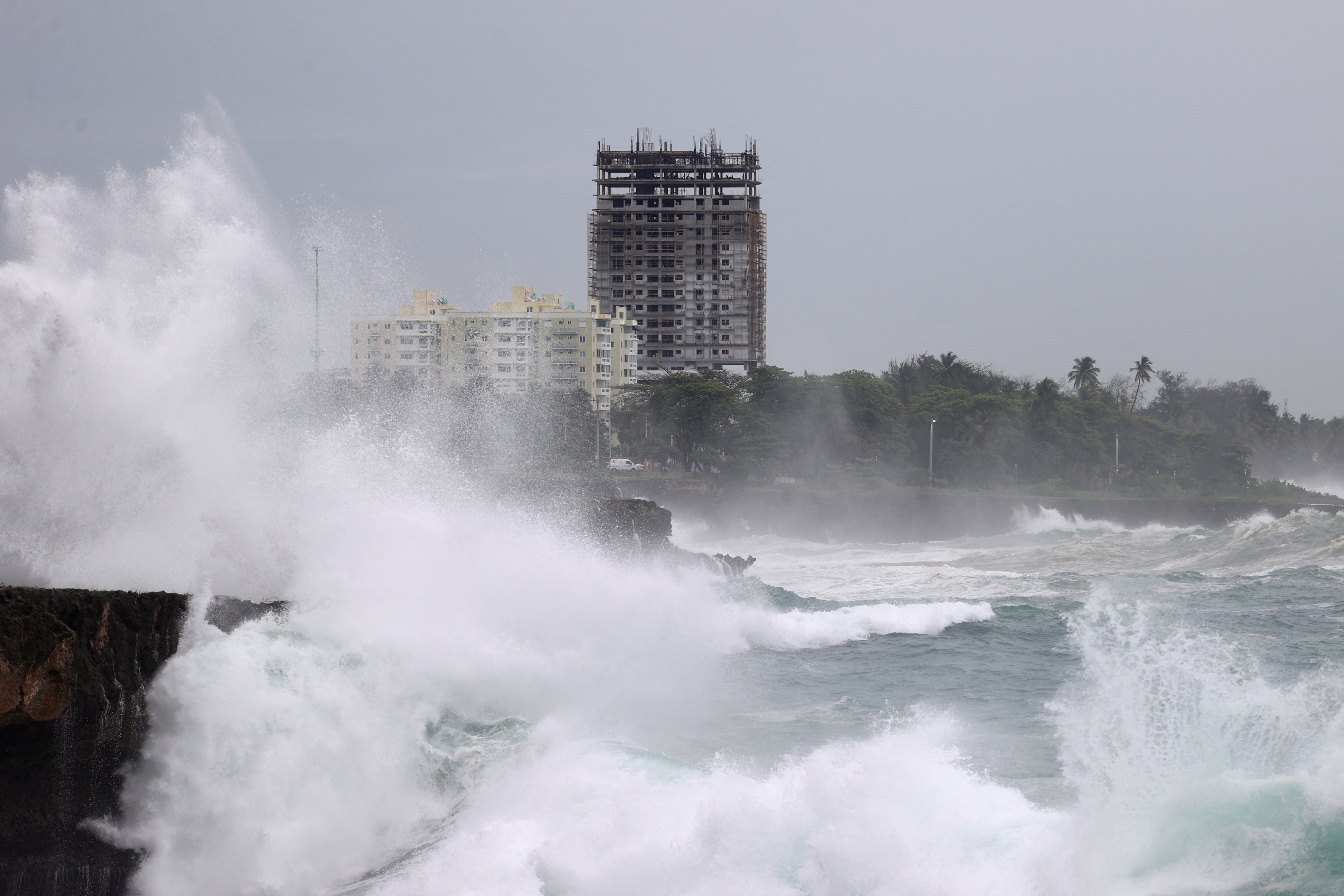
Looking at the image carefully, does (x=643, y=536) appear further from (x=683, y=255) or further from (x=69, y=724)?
(x=683, y=255)

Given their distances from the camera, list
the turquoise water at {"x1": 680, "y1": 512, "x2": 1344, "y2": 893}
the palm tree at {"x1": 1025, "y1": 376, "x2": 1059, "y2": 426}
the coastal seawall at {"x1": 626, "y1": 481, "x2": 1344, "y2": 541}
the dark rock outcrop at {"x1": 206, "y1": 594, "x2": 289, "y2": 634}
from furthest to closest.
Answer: the palm tree at {"x1": 1025, "y1": 376, "x2": 1059, "y2": 426}
the coastal seawall at {"x1": 626, "y1": 481, "x2": 1344, "y2": 541}
the dark rock outcrop at {"x1": 206, "y1": 594, "x2": 289, "y2": 634}
the turquoise water at {"x1": 680, "y1": 512, "x2": 1344, "y2": 893}

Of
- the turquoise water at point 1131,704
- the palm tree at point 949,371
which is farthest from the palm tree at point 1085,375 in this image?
the turquoise water at point 1131,704

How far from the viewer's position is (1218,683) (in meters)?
10.3

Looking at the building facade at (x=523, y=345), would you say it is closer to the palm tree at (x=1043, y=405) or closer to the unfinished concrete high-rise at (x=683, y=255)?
the unfinished concrete high-rise at (x=683, y=255)

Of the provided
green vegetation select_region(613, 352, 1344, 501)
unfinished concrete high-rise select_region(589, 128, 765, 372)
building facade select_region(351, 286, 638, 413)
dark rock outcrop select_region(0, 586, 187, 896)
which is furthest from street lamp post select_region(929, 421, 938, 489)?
dark rock outcrop select_region(0, 586, 187, 896)

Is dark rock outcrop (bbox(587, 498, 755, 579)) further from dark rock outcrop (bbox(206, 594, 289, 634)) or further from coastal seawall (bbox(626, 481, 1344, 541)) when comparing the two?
coastal seawall (bbox(626, 481, 1344, 541))

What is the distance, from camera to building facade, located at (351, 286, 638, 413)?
59.8 m

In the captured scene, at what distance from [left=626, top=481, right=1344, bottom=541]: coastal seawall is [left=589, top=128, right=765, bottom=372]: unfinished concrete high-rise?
54.1m

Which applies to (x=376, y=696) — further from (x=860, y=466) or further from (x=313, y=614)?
(x=860, y=466)

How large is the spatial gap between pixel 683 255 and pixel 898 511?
6216 centimetres

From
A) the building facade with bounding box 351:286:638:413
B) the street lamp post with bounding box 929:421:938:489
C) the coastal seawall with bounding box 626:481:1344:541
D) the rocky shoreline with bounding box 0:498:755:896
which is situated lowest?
the coastal seawall with bounding box 626:481:1344:541

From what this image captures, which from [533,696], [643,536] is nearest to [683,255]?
[643,536]

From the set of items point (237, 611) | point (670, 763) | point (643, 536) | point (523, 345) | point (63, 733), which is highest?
point (523, 345)

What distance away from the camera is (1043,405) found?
262 feet
